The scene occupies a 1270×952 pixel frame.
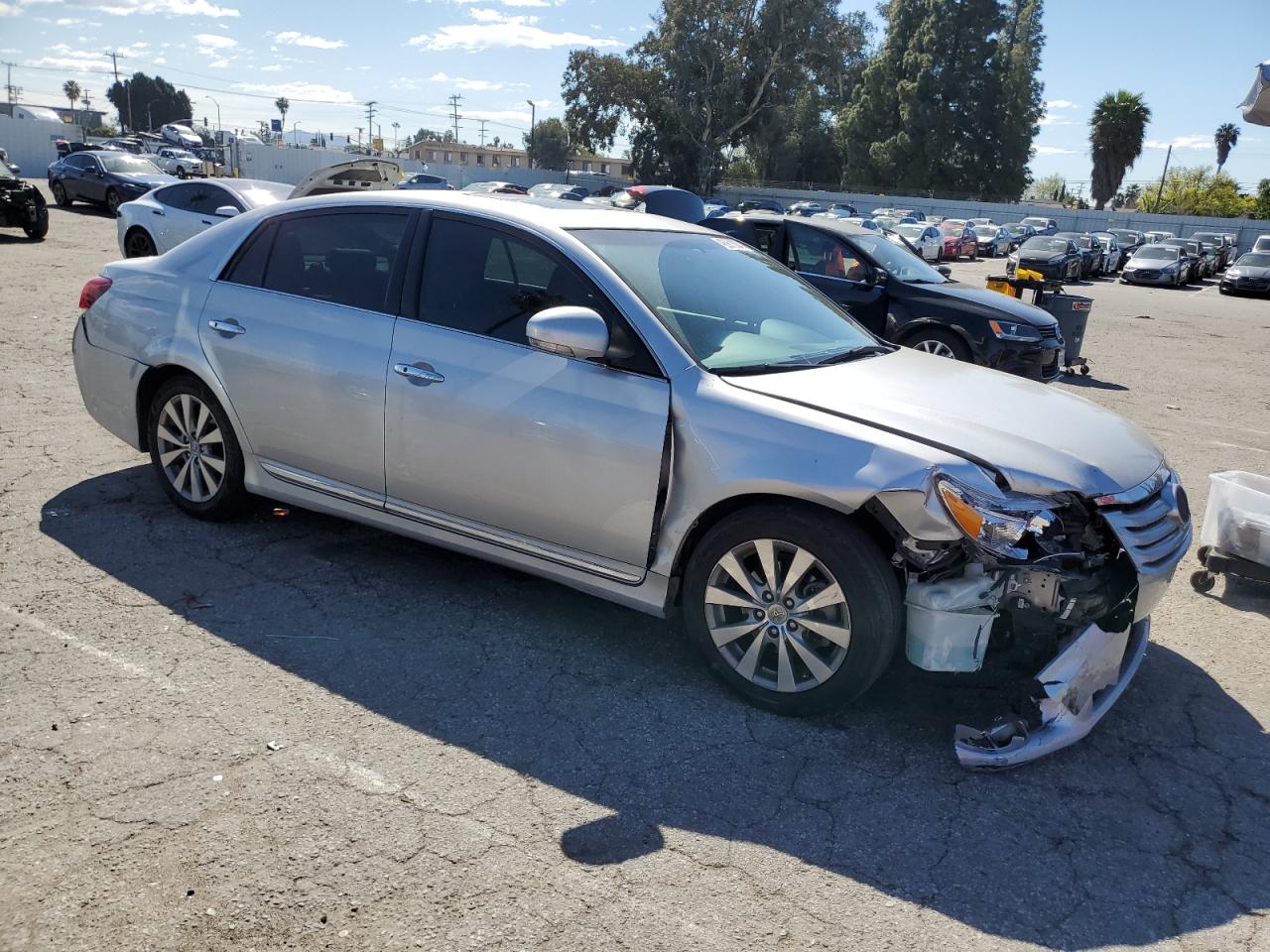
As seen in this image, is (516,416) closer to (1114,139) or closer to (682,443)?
(682,443)

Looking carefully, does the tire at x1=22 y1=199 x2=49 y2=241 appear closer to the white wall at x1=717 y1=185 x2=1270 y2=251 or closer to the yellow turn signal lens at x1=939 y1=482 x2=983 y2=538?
the yellow turn signal lens at x1=939 y1=482 x2=983 y2=538

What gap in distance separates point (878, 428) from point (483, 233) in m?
1.86

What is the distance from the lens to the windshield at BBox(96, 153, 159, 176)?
82.7 ft

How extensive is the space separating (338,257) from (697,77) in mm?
58324

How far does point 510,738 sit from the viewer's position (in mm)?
3285

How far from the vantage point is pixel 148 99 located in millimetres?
120312

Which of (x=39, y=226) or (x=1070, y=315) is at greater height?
(x=1070, y=315)

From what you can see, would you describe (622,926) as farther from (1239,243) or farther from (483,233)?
(1239,243)

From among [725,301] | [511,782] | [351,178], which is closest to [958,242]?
[351,178]

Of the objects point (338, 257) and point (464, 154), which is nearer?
point (338, 257)

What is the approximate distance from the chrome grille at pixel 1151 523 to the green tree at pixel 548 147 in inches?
4042

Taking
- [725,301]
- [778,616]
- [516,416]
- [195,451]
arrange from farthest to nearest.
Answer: [195,451] < [725,301] < [516,416] < [778,616]

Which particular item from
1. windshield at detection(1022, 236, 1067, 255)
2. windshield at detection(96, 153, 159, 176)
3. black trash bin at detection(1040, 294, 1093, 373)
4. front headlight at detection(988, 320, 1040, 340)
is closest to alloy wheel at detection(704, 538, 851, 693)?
front headlight at detection(988, 320, 1040, 340)

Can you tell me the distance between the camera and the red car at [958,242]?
3709 centimetres
